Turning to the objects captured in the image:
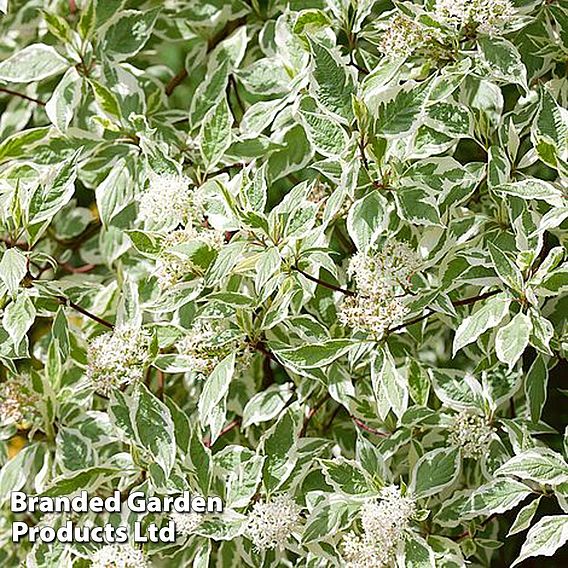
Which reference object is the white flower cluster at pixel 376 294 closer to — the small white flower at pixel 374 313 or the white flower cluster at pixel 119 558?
the small white flower at pixel 374 313

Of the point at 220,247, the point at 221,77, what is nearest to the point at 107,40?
the point at 221,77

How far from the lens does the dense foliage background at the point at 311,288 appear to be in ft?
2.87

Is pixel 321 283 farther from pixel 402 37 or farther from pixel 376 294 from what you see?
pixel 402 37

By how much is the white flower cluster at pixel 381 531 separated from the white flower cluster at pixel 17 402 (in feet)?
1.21

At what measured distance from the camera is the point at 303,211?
2.96 ft

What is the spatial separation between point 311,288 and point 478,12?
11.2 inches

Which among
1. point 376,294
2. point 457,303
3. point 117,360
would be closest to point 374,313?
point 376,294

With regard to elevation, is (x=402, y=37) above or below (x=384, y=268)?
above

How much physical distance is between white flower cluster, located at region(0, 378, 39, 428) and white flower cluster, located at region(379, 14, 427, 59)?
1.66 ft

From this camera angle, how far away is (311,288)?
94cm

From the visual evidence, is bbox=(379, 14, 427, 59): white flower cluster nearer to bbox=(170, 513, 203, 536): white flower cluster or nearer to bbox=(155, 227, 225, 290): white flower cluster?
bbox=(155, 227, 225, 290): white flower cluster

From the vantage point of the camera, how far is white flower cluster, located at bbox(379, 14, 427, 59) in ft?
2.88

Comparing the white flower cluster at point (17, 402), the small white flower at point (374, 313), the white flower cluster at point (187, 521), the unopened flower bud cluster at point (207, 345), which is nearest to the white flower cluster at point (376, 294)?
the small white flower at point (374, 313)

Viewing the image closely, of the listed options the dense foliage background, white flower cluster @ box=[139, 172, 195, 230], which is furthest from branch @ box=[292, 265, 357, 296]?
white flower cluster @ box=[139, 172, 195, 230]
